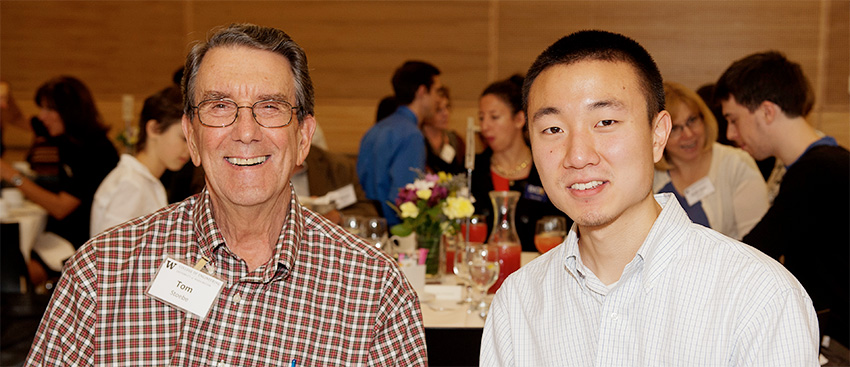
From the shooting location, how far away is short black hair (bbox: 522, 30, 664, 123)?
1390mm

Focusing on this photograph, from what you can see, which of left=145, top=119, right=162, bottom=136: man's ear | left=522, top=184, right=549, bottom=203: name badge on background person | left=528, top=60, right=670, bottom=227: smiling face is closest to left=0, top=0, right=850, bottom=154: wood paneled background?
left=522, top=184, right=549, bottom=203: name badge on background person

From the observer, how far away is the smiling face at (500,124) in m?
4.41

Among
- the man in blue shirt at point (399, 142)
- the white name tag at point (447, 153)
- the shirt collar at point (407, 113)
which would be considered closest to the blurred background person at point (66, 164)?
the man in blue shirt at point (399, 142)

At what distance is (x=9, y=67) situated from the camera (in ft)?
25.3

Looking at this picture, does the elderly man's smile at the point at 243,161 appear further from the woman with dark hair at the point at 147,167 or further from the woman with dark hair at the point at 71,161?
the woman with dark hair at the point at 71,161

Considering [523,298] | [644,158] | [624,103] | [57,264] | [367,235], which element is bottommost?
[57,264]

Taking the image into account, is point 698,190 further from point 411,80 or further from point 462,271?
point 411,80

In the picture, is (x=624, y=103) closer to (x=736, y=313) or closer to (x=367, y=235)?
(x=736, y=313)

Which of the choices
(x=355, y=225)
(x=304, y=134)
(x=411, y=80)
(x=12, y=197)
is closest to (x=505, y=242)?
(x=355, y=225)

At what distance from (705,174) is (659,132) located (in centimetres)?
257

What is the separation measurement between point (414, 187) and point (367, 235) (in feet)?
0.93

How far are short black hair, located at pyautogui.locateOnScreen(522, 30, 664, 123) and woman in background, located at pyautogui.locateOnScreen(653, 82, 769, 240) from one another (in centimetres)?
228

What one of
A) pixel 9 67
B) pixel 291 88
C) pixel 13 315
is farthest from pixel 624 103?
pixel 9 67

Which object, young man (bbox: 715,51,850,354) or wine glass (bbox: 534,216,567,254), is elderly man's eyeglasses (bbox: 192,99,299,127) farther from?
young man (bbox: 715,51,850,354)
